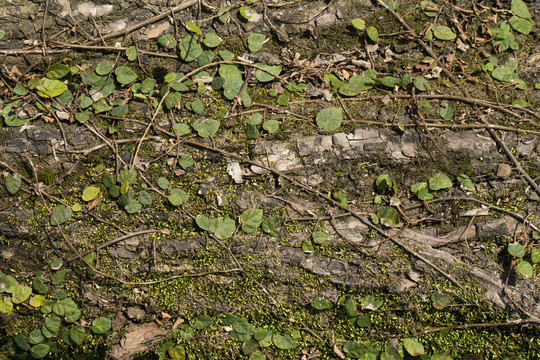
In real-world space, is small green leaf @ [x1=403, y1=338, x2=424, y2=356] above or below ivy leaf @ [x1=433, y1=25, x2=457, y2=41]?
below

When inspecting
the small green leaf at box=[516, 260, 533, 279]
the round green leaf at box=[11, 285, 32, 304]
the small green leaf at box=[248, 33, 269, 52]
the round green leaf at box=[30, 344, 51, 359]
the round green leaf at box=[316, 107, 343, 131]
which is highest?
the small green leaf at box=[248, 33, 269, 52]

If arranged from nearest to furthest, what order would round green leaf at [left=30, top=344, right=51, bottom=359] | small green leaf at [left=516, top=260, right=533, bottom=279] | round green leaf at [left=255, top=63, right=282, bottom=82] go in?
small green leaf at [left=516, top=260, right=533, bottom=279]
round green leaf at [left=30, top=344, right=51, bottom=359]
round green leaf at [left=255, top=63, right=282, bottom=82]

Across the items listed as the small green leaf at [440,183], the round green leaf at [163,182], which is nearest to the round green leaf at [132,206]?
the round green leaf at [163,182]

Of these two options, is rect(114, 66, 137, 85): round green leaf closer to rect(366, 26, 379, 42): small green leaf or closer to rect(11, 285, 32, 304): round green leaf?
rect(11, 285, 32, 304): round green leaf

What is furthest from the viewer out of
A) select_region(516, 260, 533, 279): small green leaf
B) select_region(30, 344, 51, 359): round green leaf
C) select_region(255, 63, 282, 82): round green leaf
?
select_region(255, 63, 282, 82): round green leaf

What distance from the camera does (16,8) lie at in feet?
7.93

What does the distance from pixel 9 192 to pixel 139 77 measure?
108 centimetres

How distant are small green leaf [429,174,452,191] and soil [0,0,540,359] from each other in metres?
0.05

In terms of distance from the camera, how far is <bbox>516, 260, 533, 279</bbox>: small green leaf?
219 centimetres

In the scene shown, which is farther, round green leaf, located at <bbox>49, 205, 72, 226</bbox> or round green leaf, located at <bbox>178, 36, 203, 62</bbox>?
Result: round green leaf, located at <bbox>178, 36, 203, 62</bbox>

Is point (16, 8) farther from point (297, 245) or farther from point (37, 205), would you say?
point (297, 245)

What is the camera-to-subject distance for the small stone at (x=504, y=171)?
2316 millimetres

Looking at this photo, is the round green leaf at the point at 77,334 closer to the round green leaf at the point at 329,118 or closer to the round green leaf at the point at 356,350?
the round green leaf at the point at 356,350

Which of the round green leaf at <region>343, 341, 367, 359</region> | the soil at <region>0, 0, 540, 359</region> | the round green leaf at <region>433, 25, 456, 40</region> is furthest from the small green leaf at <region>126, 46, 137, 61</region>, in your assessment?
the round green leaf at <region>343, 341, 367, 359</region>
